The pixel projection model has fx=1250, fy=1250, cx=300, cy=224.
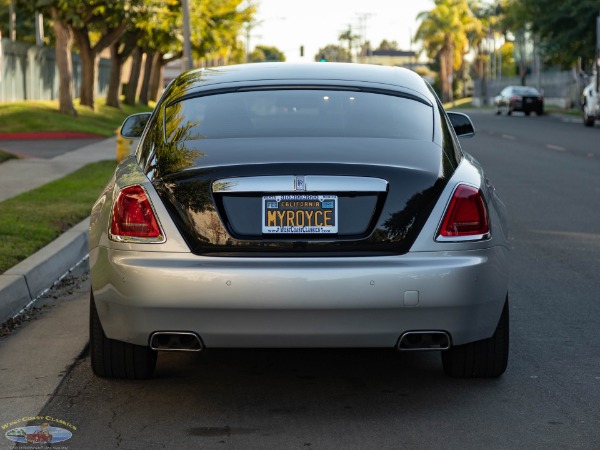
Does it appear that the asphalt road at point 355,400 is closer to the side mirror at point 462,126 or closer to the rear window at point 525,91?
the side mirror at point 462,126

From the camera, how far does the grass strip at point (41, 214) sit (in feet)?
32.2

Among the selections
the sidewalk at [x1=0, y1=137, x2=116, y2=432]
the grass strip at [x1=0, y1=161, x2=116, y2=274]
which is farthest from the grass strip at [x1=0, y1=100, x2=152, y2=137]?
the sidewalk at [x1=0, y1=137, x2=116, y2=432]

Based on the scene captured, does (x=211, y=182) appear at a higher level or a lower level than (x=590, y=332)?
higher

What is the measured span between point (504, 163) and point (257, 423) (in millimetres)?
17971

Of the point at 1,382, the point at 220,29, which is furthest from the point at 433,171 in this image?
the point at 220,29

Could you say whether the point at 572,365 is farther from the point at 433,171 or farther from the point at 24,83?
the point at 24,83

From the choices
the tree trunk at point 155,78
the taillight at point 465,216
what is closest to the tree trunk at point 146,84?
the tree trunk at point 155,78

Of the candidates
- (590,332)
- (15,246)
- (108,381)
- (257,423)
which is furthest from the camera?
(15,246)

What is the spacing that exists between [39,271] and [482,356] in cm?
404

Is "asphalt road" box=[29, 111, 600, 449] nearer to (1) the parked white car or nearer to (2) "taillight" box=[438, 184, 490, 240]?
(2) "taillight" box=[438, 184, 490, 240]

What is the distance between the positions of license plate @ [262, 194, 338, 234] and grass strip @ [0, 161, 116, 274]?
150 inches

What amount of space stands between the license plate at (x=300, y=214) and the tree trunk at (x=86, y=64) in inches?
1589

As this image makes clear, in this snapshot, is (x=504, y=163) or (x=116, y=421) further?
(x=504, y=163)

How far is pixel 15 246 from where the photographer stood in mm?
9828
